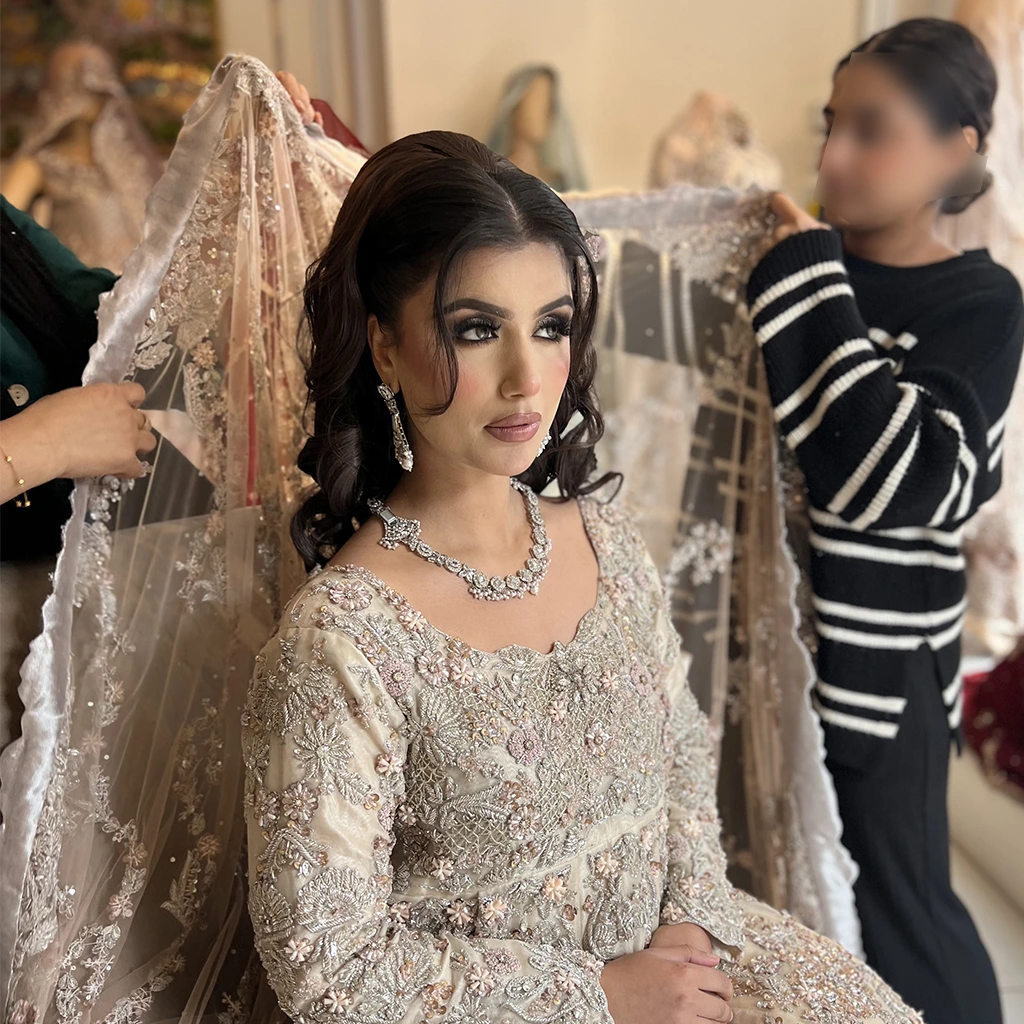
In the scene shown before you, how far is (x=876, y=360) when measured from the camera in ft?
4.18

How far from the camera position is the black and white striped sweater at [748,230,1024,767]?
128 centimetres

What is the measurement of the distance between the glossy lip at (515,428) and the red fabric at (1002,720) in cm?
159

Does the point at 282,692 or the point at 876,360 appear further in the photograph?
the point at 876,360

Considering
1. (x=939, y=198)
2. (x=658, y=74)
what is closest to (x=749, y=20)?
(x=658, y=74)

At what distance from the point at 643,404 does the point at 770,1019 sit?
0.82 meters

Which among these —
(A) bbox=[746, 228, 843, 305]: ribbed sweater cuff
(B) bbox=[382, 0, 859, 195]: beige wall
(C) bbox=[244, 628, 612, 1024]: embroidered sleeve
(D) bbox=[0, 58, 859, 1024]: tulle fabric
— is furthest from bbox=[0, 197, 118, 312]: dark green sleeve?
(B) bbox=[382, 0, 859, 195]: beige wall

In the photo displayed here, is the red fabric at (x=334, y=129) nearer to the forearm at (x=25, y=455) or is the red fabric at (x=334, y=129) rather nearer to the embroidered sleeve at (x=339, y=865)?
the forearm at (x=25, y=455)

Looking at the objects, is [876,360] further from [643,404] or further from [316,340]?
[316,340]

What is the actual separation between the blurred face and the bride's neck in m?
0.68

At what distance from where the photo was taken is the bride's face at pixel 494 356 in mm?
885

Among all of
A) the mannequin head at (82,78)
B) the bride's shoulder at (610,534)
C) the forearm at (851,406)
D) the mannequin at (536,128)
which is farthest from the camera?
the mannequin at (536,128)

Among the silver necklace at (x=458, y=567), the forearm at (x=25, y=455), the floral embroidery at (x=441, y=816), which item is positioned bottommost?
the floral embroidery at (x=441, y=816)

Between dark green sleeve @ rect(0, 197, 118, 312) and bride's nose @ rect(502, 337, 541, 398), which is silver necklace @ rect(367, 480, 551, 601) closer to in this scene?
bride's nose @ rect(502, 337, 541, 398)

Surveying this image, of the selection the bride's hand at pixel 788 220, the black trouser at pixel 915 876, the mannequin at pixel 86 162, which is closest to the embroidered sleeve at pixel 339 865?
the black trouser at pixel 915 876
